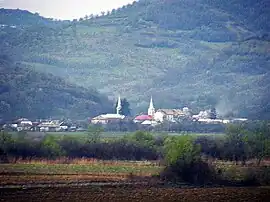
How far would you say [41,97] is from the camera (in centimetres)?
11725

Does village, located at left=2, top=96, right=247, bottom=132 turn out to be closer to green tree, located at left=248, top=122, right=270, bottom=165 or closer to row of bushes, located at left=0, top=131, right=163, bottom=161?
row of bushes, located at left=0, top=131, right=163, bottom=161

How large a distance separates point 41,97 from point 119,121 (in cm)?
1935

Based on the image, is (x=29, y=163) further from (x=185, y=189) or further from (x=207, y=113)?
(x=207, y=113)

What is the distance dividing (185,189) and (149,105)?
9054 cm

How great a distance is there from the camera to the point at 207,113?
11962 centimetres

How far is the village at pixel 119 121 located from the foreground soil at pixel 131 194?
1576 inches

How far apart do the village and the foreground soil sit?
40041 millimetres

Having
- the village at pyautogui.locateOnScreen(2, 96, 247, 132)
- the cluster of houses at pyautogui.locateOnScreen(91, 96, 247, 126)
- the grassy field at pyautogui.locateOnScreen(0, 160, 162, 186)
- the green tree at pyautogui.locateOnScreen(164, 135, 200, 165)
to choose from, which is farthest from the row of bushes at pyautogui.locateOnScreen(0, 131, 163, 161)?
the cluster of houses at pyautogui.locateOnScreen(91, 96, 247, 126)

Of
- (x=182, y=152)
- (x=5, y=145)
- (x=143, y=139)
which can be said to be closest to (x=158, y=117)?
(x=143, y=139)

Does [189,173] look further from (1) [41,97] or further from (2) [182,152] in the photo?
(1) [41,97]

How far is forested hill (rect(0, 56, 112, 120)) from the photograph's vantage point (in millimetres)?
108062

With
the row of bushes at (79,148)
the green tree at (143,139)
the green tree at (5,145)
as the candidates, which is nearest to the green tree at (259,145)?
the row of bushes at (79,148)

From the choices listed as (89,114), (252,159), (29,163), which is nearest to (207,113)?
(89,114)

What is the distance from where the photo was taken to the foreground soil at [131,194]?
3875cm
